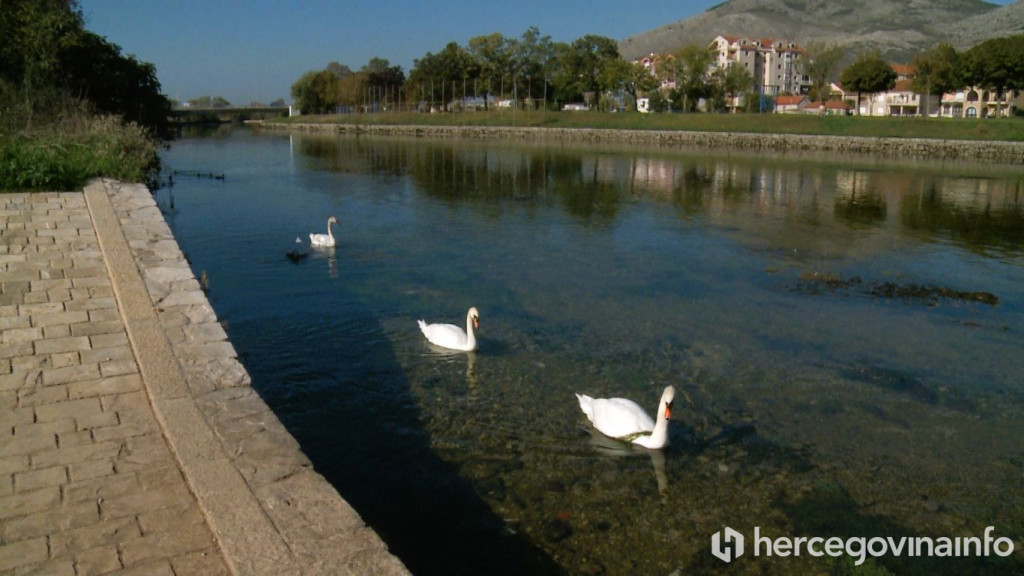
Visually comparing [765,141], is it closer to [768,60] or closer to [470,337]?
[470,337]

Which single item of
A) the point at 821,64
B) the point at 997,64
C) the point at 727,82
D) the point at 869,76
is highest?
the point at 821,64

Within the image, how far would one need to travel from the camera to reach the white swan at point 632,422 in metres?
6.55

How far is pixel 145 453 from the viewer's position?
4.41 meters

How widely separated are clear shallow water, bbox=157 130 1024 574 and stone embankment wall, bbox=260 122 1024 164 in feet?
106

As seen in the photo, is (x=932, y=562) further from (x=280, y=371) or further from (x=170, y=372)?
(x=280, y=371)

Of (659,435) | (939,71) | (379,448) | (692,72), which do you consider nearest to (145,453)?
(379,448)

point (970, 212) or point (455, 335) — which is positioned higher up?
point (970, 212)

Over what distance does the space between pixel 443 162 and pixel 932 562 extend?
35.1 metres

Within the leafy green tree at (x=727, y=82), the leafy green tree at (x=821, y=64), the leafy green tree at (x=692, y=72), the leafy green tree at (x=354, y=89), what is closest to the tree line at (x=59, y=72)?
the leafy green tree at (x=692, y=72)

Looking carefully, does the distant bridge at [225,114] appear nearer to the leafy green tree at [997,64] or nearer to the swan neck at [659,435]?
the leafy green tree at [997,64]

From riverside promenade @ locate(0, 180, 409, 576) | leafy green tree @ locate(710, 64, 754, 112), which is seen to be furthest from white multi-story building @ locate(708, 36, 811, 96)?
riverside promenade @ locate(0, 180, 409, 576)

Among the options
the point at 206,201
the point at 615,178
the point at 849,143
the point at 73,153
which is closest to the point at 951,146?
the point at 849,143

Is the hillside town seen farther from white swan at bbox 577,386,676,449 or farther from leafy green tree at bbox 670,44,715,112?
white swan at bbox 577,386,676,449

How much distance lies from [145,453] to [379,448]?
95.1 inches
